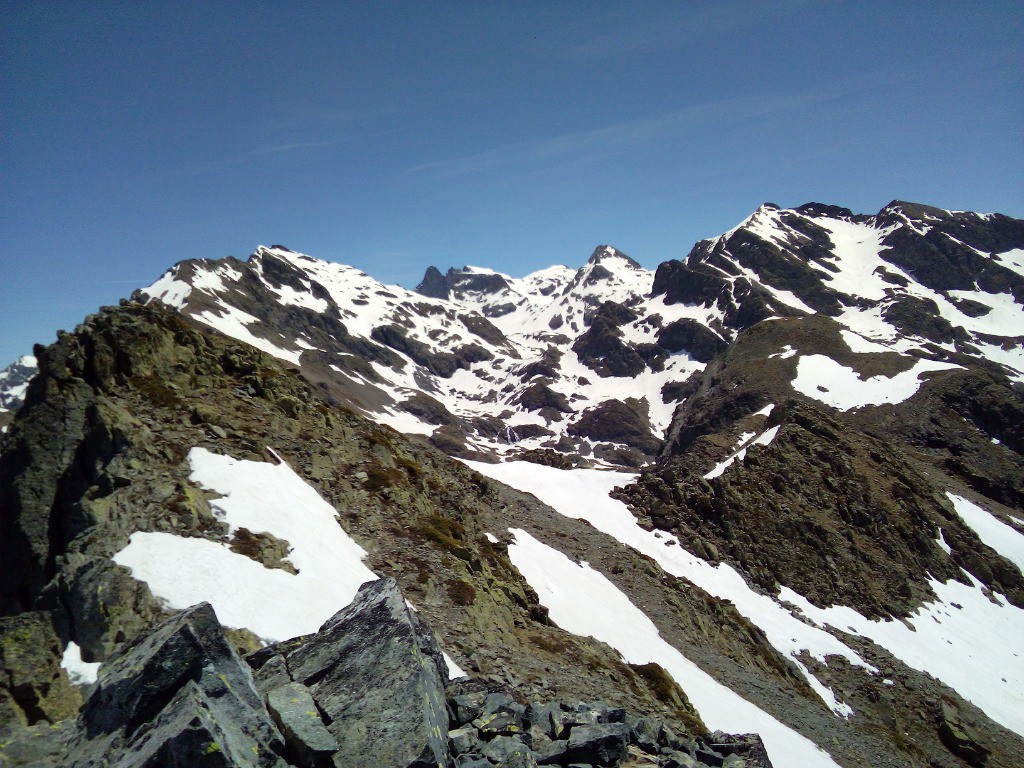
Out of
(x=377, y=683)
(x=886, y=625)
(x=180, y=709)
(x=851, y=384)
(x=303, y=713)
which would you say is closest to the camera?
(x=180, y=709)

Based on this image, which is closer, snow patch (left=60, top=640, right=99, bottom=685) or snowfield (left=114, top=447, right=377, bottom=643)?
snow patch (left=60, top=640, right=99, bottom=685)

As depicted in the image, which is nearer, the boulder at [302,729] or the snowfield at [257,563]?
the boulder at [302,729]

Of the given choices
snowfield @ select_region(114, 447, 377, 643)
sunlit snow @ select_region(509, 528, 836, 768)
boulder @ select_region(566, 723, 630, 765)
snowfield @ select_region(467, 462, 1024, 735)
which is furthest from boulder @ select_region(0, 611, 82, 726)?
snowfield @ select_region(467, 462, 1024, 735)

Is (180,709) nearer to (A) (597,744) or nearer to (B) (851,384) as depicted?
(A) (597,744)

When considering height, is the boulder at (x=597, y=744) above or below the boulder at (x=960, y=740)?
above

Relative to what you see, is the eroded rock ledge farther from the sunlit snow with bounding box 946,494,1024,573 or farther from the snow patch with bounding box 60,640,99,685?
the sunlit snow with bounding box 946,494,1024,573

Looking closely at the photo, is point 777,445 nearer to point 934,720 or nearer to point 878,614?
point 878,614

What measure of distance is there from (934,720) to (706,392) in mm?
108515

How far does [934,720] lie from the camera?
3972 centimetres

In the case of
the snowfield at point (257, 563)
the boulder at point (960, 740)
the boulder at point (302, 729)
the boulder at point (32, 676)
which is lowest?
the boulder at point (960, 740)

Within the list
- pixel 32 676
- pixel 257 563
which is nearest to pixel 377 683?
pixel 32 676

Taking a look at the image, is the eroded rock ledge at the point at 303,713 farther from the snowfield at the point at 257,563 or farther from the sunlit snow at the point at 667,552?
the sunlit snow at the point at 667,552

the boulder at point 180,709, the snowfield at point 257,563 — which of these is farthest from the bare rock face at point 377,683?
the snowfield at point 257,563

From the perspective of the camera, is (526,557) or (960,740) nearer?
(960,740)
